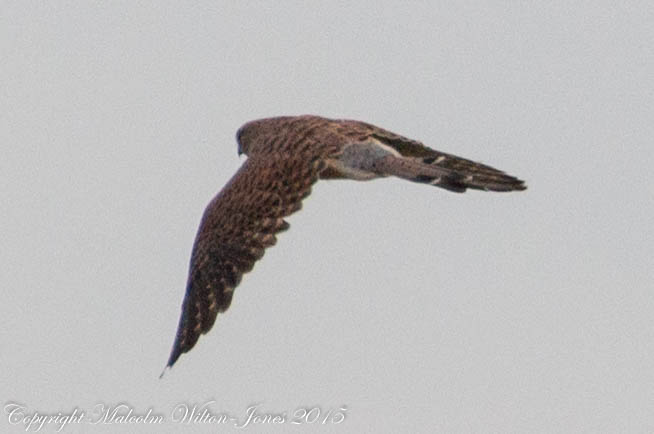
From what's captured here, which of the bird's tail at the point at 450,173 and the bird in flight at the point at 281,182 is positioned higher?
the bird's tail at the point at 450,173

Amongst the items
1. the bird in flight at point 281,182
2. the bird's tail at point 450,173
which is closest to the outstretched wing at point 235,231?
the bird in flight at point 281,182

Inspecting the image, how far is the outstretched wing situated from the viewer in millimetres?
16906

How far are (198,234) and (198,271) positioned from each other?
49cm

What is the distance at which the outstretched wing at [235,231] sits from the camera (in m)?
→ 16.9

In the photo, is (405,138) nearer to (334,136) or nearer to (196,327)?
(334,136)

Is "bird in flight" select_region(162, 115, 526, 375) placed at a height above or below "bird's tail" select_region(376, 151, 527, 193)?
below

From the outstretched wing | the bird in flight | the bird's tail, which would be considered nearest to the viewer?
the outstretched wing

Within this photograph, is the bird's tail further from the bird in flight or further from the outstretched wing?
the outstretched wing

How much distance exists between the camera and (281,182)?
17.7 meters

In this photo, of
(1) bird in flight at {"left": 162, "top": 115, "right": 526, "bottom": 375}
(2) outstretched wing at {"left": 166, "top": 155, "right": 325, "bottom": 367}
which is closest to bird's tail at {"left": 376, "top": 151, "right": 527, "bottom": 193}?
(1) bird in flight at {"left": 162, "top": 115, "right": 526, "bottom": 375}

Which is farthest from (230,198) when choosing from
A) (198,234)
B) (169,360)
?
(169,360)

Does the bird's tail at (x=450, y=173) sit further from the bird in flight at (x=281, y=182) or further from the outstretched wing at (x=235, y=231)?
the outstretched wing at (x=235, y=231)

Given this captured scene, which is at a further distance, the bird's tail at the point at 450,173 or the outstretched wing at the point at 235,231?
the bird's tail at the point at 450,173

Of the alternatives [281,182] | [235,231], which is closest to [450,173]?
[281,182]
